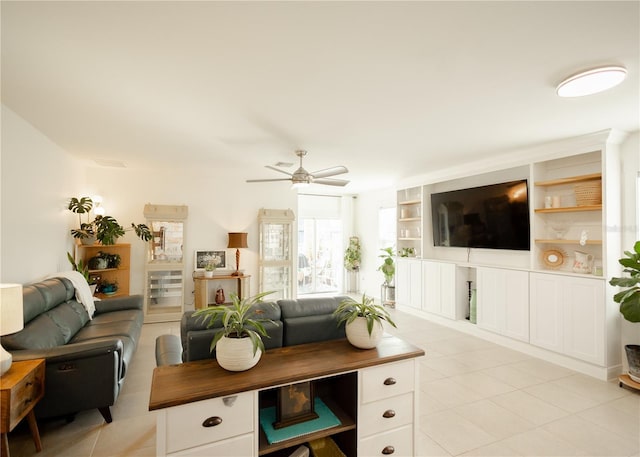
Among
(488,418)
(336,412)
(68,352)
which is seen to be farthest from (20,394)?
(488,418)

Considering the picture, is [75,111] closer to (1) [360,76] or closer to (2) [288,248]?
(1) [360,76]

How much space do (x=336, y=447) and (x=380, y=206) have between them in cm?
610

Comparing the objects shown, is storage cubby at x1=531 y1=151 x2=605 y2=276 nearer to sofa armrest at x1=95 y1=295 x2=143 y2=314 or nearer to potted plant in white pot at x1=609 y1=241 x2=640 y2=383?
potted plant in white pot at x1=609 y1=241 x2=640 y2=383

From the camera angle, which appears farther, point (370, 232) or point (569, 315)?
point (370, 232)

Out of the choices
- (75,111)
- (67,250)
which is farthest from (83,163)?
(75,111)

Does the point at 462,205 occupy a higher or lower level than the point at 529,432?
higher

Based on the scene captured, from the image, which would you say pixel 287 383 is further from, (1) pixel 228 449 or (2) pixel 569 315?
(2) pixel 569 315

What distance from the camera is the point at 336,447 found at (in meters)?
2.00

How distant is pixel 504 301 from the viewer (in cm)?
450

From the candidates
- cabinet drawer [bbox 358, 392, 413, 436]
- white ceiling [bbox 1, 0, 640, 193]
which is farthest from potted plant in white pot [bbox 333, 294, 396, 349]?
white ceiling [bbox 1, 0, 640, 193]

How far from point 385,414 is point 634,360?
298 centimetres

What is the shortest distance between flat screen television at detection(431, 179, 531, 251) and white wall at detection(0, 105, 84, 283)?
570 centimetres

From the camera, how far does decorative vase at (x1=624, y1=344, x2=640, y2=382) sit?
317cm

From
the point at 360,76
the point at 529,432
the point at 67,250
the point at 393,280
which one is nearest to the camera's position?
the point at 360,76
